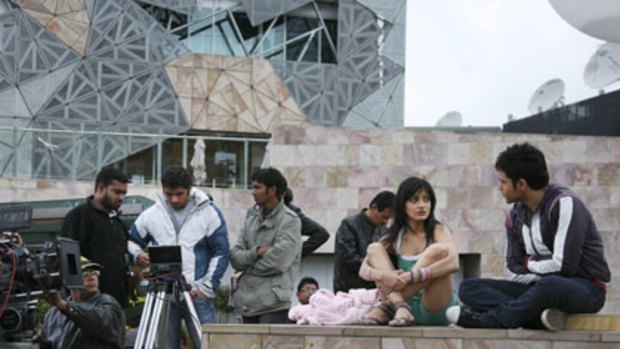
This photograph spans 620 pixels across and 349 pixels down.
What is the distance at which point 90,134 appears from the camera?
22453mm

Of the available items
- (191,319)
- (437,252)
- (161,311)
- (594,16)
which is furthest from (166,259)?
(594,16)

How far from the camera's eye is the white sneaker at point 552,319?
19.6 feet

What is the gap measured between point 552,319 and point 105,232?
3335 mm

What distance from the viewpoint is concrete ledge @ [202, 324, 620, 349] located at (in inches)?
236

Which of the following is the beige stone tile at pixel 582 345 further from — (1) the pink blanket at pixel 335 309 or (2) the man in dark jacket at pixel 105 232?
(2) the man in dark jacket at pixel 105 232

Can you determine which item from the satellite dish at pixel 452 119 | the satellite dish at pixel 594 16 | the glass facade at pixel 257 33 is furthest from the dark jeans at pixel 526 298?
the satellite dish at pixel 452 119

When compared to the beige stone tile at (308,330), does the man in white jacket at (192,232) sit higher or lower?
higher

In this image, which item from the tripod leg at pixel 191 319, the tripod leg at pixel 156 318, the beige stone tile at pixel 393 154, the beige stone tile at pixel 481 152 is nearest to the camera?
the tripod leg at pixel 156 318

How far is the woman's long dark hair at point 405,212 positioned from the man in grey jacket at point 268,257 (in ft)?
4.23

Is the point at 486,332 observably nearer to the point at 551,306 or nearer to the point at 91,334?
the point at 551,306

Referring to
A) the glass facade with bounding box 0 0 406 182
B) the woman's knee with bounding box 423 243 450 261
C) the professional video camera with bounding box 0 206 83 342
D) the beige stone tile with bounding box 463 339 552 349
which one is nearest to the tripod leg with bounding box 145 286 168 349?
the professional video camera with bounding box 0 206 83 342

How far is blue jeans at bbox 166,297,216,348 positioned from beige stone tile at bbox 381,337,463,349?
191cm

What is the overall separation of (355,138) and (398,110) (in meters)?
10.6

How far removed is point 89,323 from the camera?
6.62 metres
